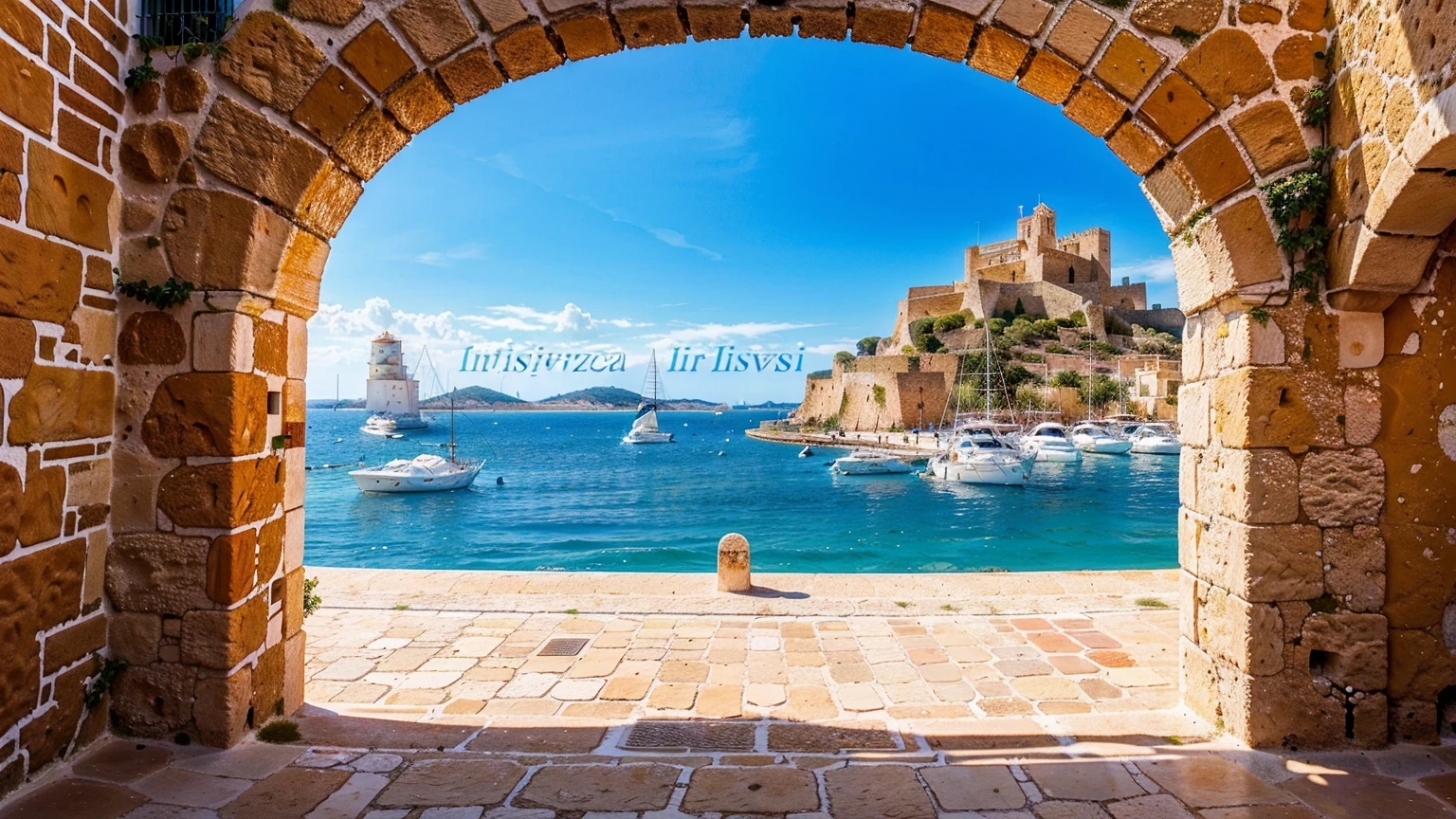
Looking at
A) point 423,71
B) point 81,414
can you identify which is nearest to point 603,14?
point 423,71

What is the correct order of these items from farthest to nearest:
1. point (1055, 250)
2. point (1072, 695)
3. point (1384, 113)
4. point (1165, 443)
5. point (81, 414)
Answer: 1. point (1055, 250)
2. point (1165, 443)
3. point (1072, 695)
4. point (81, 414)
5. point (1384, 113)

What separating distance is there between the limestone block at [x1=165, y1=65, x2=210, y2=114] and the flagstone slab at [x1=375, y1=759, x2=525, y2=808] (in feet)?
9.69

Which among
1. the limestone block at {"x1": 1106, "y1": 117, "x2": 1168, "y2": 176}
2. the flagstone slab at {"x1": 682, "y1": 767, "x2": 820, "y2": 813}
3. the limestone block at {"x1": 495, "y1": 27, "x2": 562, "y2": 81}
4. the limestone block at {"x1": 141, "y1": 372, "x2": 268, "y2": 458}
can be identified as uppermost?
the limestone block at {"x1": 495, "y1": 27, "x2": 562, "y2": 81}

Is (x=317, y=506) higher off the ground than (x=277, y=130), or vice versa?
(x=277, y=130)

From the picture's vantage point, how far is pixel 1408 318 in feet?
9.36

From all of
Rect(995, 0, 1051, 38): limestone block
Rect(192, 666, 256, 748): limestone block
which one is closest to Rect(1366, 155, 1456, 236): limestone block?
Rect(995, 0, 1051, 38): limestone block

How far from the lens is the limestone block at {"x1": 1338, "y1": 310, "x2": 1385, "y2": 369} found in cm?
289

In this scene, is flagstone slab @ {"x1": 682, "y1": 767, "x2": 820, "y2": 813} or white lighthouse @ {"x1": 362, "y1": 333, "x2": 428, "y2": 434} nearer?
flagstone slab @ {"x1": 682, "y1": 767, "x2": 820, "y2": 813}

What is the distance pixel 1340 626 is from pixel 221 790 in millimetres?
4581

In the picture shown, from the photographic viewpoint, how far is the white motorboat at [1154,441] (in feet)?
118

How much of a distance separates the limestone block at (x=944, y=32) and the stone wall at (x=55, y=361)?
345 cm

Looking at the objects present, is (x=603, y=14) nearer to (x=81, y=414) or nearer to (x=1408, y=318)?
(x=81, y=414)

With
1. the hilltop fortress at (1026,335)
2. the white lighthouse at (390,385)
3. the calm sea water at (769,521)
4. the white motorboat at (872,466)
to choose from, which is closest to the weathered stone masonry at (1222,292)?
the calm sea water at (769,521)

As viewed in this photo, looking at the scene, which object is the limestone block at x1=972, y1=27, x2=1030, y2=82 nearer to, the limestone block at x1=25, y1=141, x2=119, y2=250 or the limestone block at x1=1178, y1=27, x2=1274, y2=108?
the limestone block at x1=1178, y1=27, x2=1274, y2=108
